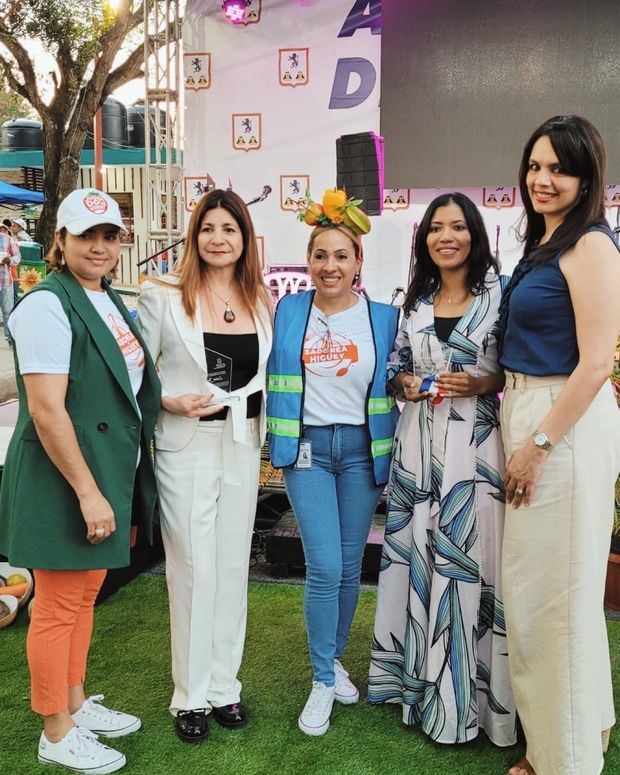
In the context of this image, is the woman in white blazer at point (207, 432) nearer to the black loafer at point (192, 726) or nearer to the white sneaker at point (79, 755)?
the black loafer at point (192, 726)

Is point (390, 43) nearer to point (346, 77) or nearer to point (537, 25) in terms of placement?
point (346, 77)

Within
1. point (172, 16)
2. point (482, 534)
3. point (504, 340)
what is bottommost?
point (482, 534)

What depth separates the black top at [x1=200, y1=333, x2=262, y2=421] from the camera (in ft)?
7.34

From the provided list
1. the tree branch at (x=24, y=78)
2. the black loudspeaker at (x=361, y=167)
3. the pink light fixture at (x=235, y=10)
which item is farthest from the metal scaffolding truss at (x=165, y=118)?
the tree branch at (x=24, y=78)

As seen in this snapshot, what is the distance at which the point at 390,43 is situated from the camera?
5863 mm

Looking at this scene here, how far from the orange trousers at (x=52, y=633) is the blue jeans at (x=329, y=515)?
0.67 metres

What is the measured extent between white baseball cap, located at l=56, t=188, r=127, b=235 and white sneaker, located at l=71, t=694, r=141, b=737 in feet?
4.88

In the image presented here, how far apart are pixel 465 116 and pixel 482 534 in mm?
4597

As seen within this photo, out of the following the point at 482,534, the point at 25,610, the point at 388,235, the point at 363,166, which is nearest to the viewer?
the point at 482,534

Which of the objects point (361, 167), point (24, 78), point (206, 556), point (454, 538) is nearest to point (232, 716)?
point (206, 556)

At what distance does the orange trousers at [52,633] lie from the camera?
2.02m

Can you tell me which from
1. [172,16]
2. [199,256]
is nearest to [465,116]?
[172,16]

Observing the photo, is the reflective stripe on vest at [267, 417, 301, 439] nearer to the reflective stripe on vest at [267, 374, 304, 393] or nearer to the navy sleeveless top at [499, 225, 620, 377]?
the reflective stripe on vest at [267, 374, 304, 393]

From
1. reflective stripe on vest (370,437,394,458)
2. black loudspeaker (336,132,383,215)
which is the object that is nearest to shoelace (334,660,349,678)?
reflective stripe on vest (370,437,394,458)
